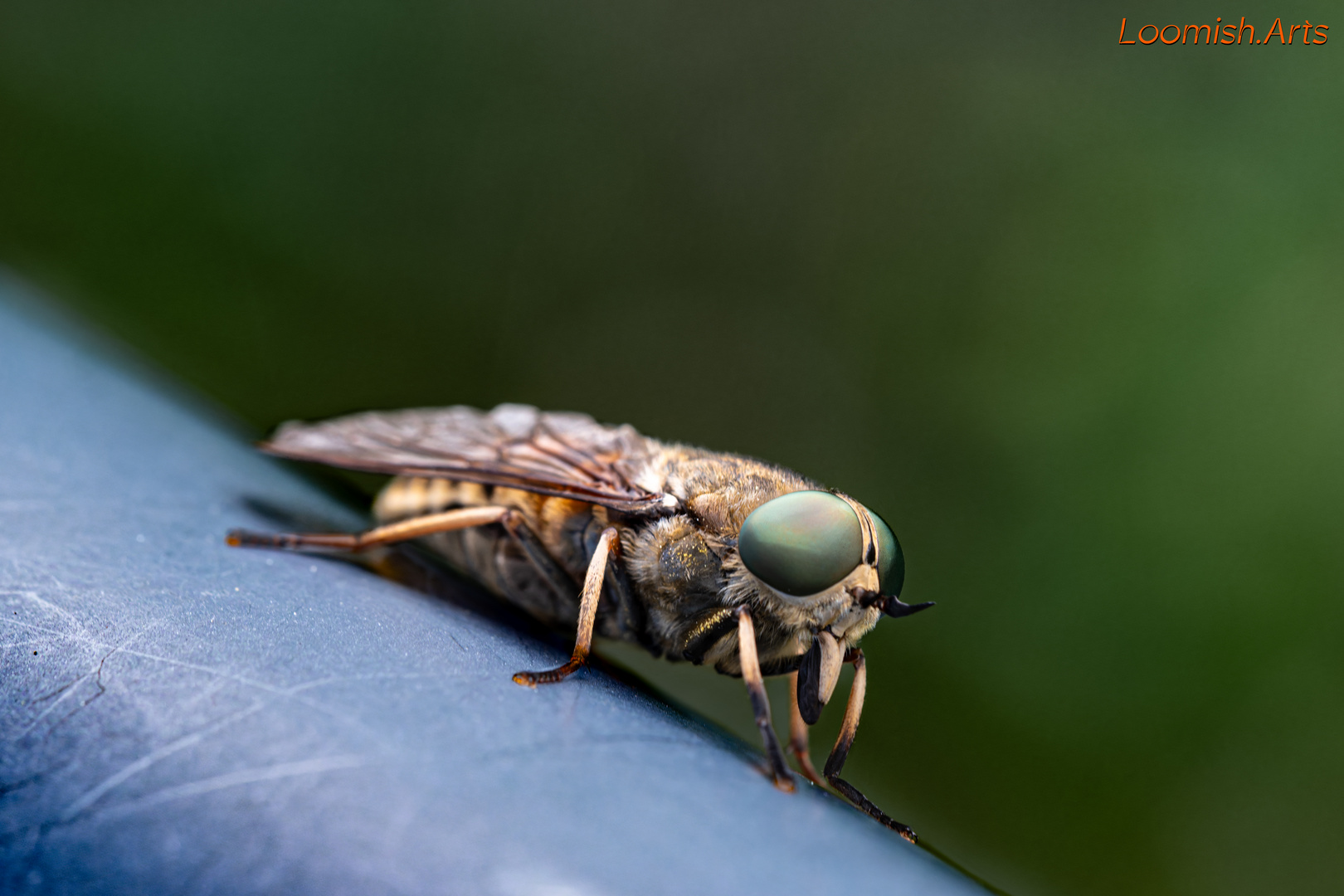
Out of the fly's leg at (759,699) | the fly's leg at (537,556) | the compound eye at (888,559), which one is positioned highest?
the compound eye at (888,559)

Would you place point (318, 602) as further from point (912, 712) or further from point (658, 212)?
point (658, 212)

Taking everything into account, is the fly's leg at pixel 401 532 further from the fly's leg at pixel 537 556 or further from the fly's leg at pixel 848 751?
the fly's leg at pixel 848 751

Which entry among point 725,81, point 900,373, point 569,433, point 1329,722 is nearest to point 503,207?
point 725,81

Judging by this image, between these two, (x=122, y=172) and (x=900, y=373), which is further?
(x=900, y=373)

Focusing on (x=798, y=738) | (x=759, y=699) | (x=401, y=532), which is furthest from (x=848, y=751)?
(x=401, y=532)

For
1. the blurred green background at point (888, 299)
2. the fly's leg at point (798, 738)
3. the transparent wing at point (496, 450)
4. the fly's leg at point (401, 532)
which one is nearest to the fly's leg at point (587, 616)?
the transparent wing at point (496, 450)
